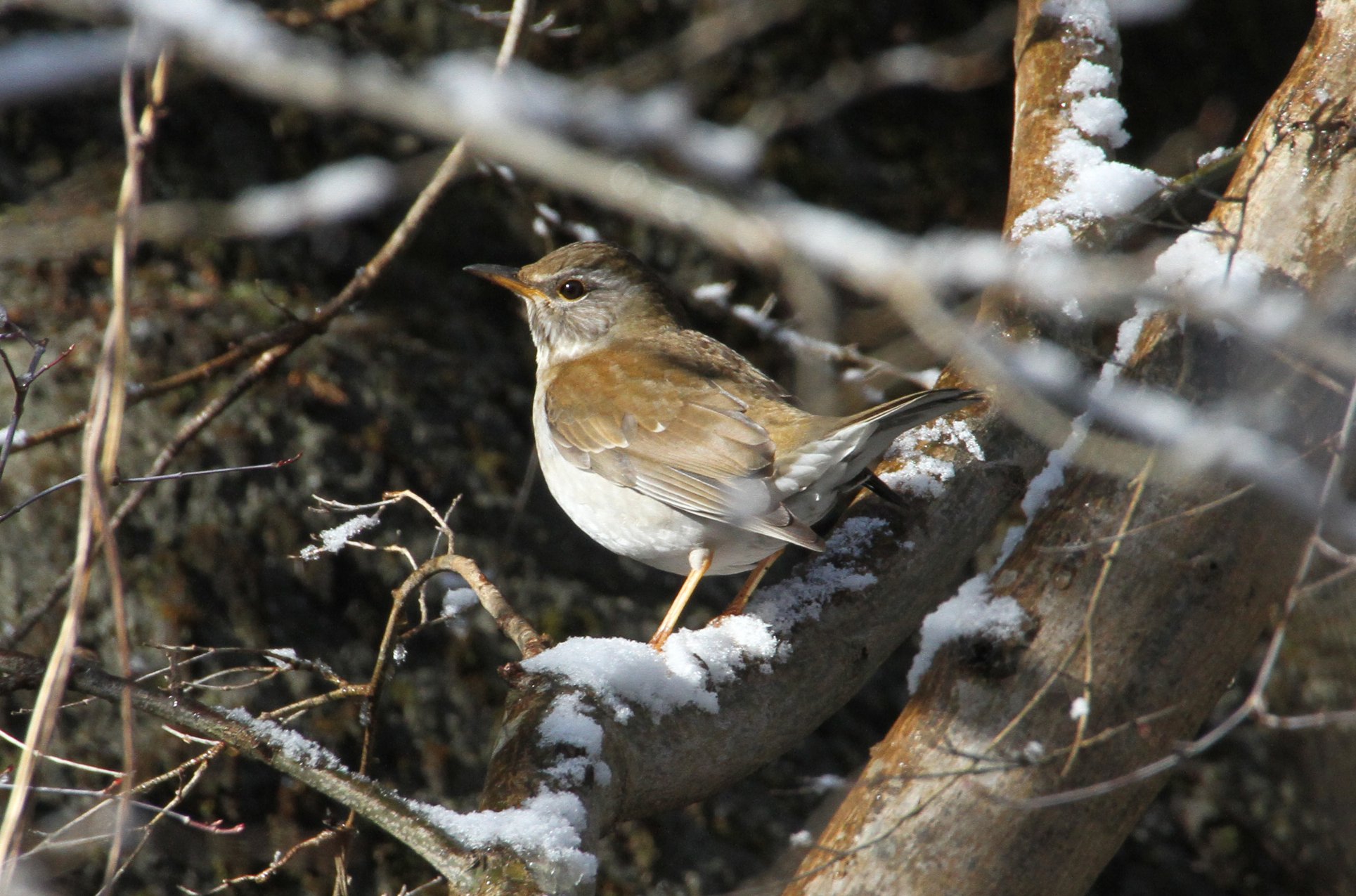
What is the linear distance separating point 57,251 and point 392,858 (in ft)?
7.95

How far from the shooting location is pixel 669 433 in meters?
3.62

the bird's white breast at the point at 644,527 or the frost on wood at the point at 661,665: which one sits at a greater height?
the frost on wood at the point at 661,665

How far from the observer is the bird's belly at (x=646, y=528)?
11.3 ft

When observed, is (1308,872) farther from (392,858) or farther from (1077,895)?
(392,858)

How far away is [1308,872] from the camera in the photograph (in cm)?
491

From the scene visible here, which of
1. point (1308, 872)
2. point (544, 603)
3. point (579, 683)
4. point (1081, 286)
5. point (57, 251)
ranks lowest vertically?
point (1308, 872)

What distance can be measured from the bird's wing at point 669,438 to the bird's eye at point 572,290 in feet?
1.16

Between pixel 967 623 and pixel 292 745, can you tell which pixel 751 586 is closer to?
pixel 967 623

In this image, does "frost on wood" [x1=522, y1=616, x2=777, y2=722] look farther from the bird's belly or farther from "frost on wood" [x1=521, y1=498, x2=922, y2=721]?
the bird's belly

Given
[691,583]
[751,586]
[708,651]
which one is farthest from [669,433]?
[708,651]

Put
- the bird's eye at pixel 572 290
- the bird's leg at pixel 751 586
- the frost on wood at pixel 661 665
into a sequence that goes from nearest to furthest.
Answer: the frost on wood at pixel 661 665 → the bird's leg at pixel 751 586 → the bird's eye at pixel 572 290

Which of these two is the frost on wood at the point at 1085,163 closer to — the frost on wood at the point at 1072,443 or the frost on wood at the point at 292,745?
the frost on wood at the point at 1072,443

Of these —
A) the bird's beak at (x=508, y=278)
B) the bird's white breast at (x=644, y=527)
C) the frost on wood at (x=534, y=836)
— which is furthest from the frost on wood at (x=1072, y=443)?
the bird's beak at (x=508, y=278)

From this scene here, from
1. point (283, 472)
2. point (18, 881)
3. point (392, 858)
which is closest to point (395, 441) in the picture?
point (283, 472)
